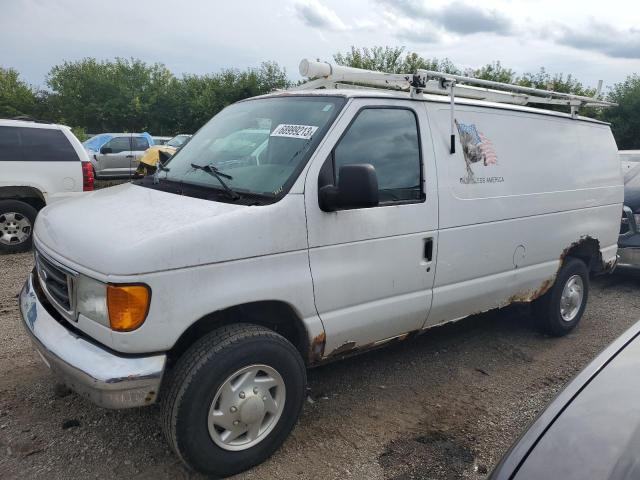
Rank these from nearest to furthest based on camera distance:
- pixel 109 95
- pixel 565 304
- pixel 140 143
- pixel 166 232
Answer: pixel 166 232
pixel 565 304
pixel 140 143
pixel 109 95

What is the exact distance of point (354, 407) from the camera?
11.6ft

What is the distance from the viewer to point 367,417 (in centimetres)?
342

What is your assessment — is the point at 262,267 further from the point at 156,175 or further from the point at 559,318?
the point at 559,318

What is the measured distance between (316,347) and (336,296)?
322 mm

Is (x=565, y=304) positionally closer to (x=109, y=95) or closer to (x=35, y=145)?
(x=35, y=145)

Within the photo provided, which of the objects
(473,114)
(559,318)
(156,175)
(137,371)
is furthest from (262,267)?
(559,318)

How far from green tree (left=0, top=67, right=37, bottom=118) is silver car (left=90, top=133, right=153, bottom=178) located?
20.9 m

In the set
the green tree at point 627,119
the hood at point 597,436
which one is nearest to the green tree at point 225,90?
the green tree at point 627,119

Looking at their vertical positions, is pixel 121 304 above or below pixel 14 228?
above

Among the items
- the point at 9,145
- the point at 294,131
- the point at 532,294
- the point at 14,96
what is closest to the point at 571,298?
the point at 532,294

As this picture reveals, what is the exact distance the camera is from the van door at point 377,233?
3008 millimetres

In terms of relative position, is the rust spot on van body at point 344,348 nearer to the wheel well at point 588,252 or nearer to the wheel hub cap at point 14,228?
the wheel well at point 588,252

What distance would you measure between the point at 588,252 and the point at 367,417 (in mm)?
3109

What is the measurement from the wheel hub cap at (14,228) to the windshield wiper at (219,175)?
16.9 feet
